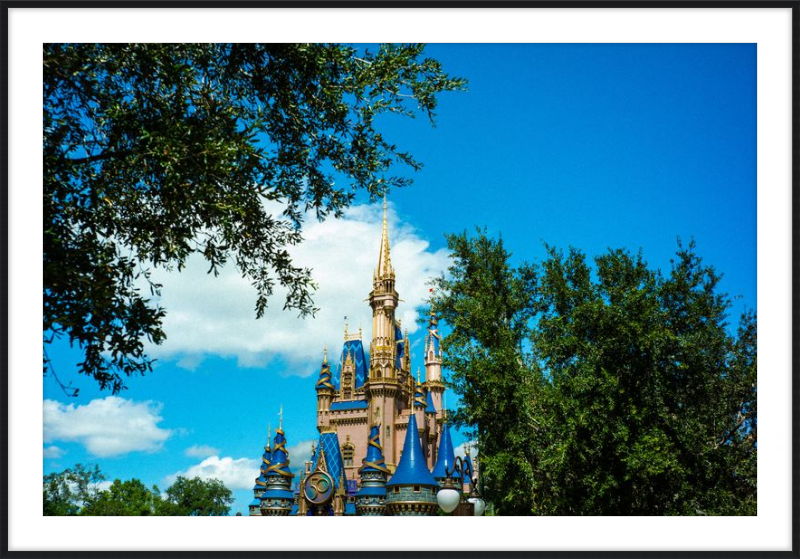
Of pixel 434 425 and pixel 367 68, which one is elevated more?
pixel 367 68

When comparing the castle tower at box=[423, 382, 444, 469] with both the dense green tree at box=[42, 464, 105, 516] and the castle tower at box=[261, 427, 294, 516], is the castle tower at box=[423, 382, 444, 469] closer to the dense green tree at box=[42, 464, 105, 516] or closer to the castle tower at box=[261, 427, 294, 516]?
the castle tower at box=[261, 427, 294, 516]

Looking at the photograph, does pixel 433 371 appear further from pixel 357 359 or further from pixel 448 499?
pixel 448 499

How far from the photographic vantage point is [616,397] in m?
19.5

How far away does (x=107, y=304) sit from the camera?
Result: 29.0 feet

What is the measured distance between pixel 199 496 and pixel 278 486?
13.0 metres

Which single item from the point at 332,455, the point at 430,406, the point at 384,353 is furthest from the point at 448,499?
the point at 430,406

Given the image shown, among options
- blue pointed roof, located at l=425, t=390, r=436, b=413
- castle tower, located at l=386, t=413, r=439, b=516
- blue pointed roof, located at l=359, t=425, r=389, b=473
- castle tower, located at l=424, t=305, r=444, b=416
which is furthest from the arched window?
castle tower, located at l=386, t=413, r=439, b=516

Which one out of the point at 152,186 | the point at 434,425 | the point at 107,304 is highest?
the point at 152,186

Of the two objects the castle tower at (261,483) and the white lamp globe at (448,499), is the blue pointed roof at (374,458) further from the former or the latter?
the white lamp globe at (448,499)

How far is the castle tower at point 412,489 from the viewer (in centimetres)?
3872

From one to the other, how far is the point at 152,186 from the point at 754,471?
55.7ft

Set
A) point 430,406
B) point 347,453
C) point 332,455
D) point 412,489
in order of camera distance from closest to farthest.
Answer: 1. point 412,489
2. point 332,455
3. point 347,453
4. point 430,406

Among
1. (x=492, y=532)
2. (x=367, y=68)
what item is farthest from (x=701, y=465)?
(x=367, y=68)
